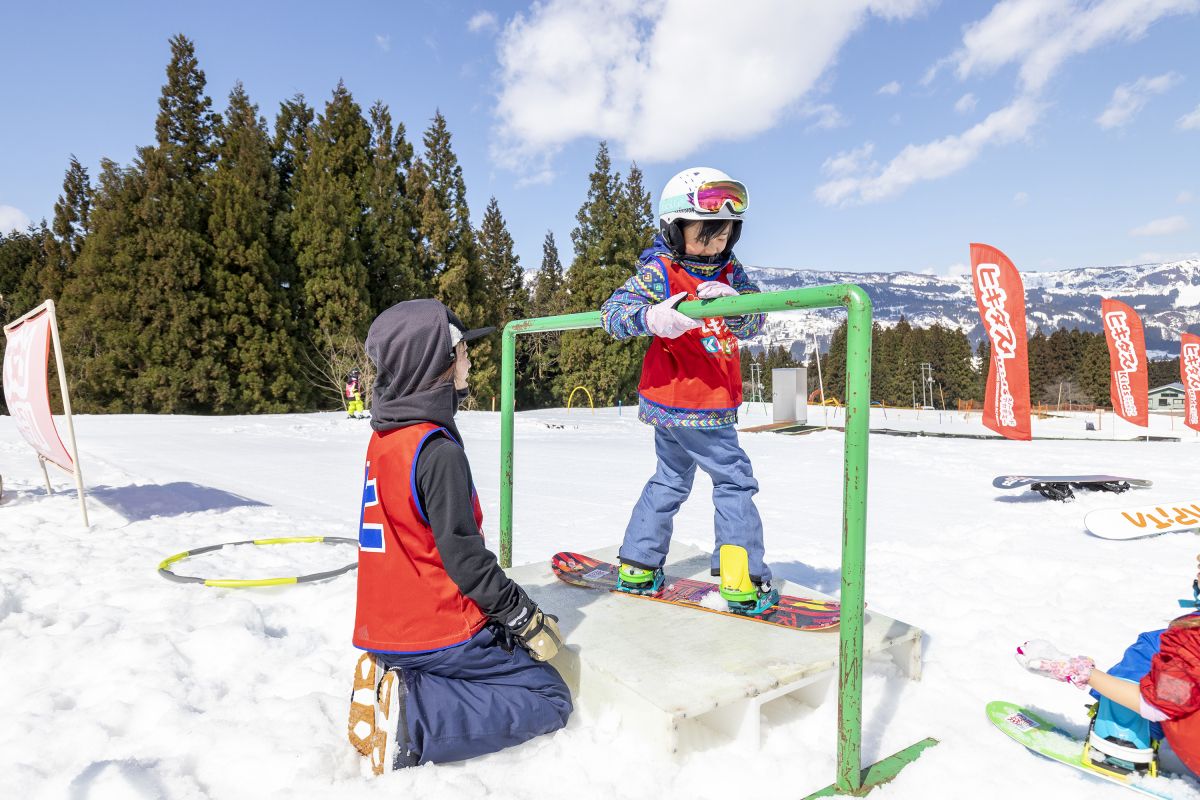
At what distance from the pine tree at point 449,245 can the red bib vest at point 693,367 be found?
914 inches

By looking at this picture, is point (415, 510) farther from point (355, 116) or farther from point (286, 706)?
point (355, 116)

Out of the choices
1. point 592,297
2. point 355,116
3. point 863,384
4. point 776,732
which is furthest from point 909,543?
point 355,116

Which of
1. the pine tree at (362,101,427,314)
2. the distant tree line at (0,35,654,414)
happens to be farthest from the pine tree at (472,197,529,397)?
the pine tree at (362,101,427,314)

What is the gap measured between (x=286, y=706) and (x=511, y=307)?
33.0 meters

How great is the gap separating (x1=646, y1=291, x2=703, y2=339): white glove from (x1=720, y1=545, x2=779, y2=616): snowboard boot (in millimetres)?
895

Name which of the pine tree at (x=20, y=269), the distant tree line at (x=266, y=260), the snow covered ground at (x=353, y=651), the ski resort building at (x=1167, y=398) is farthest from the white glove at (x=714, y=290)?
the ski resort building at (x=1167, y=398)

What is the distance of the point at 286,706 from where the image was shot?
2225mm

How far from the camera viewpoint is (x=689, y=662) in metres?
2.27

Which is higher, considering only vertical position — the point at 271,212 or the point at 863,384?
the point at 271,212

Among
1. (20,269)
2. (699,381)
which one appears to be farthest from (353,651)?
(20,269)

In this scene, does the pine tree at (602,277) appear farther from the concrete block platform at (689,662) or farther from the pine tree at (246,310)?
the concrete block platform at (689,662)

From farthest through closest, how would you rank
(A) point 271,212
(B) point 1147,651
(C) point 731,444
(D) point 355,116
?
(D) point 355,116
(A) point 271,212
(C) point 731,444
(B) point 1147,651

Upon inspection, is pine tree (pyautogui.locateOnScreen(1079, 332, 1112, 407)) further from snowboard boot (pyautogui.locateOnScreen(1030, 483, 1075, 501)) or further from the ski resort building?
snowboard boot (pyautogui.locateOnScreen(1030, 483, 1075, 501))

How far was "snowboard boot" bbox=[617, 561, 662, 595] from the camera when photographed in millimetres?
2957
